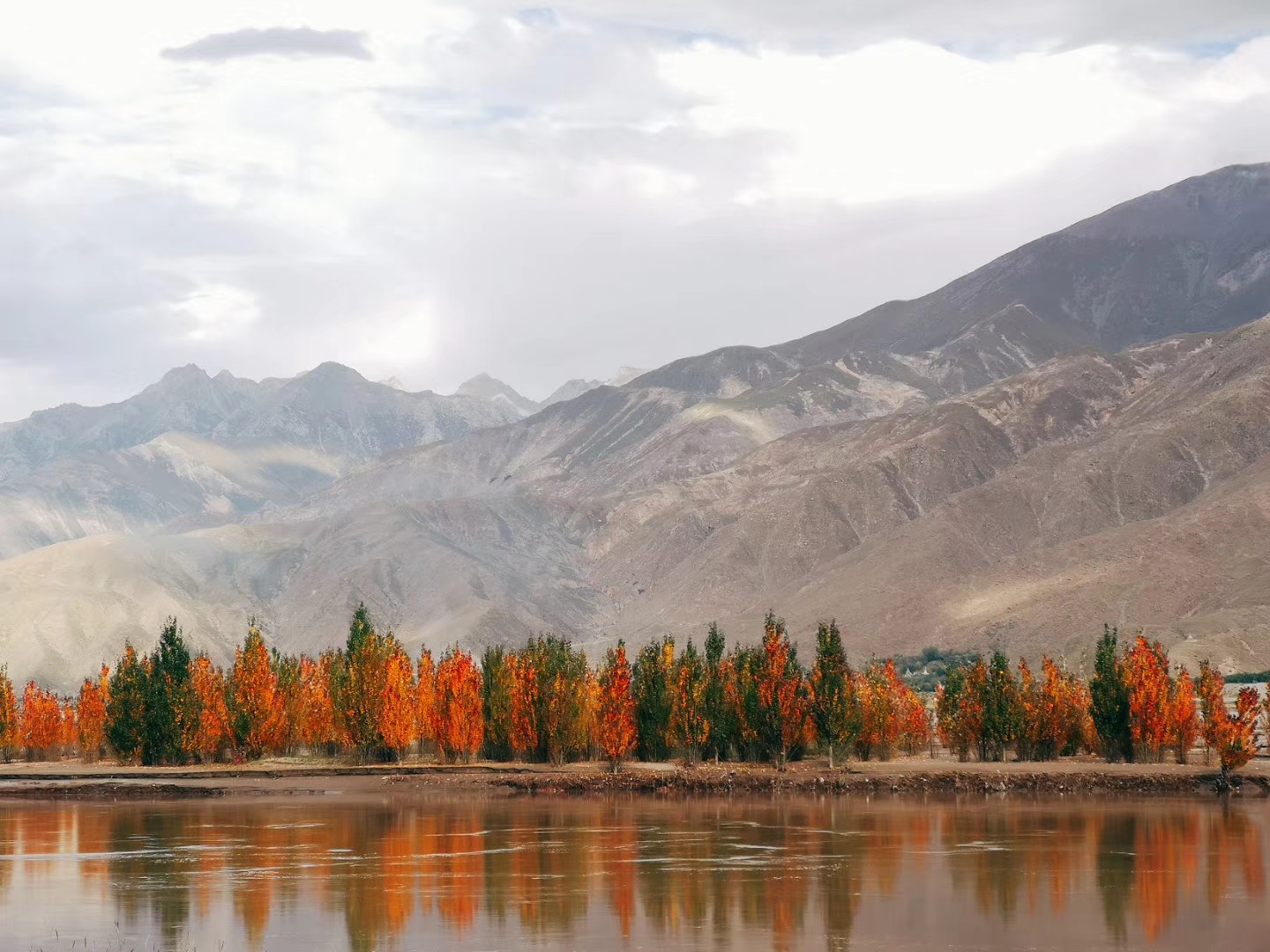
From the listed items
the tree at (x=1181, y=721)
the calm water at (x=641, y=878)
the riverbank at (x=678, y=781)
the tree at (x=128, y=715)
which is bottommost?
the calm water at (x=641, y=878)

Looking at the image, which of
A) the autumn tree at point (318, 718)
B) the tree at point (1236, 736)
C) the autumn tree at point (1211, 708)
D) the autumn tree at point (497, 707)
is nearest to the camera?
the tree at point (1236, 736)

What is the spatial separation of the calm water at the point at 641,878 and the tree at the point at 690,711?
12576mm

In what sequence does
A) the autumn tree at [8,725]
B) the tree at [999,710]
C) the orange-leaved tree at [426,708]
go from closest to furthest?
the tree at [999,710], the orange-leaved tree at [426,708], the autumn tree at [8,725]

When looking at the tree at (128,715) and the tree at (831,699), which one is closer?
the tree at (831,699)

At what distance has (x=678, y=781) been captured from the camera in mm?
69938

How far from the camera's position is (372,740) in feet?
259

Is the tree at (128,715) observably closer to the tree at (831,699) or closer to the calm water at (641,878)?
the calm water at (641,878)

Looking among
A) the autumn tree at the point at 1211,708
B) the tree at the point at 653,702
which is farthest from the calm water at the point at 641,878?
the tree at the point at 653,702

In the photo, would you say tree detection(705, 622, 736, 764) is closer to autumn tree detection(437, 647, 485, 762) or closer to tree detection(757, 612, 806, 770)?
tree detection(757, 612, 806, 770)

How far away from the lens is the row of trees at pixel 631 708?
73.8 metres

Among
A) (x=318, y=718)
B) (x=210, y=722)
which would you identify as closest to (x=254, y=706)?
(x=210, y=722)

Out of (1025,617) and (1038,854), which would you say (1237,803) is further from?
(1025,617)

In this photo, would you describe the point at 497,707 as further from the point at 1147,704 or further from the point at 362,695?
the point at 1147,704

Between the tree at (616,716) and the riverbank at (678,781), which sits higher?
the tree at (616,716)
